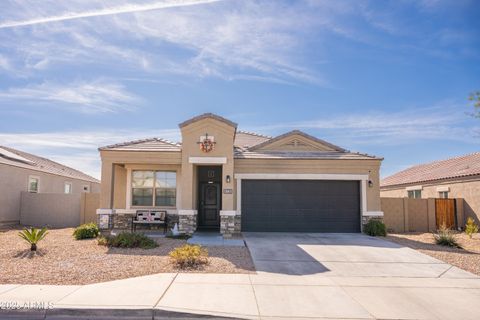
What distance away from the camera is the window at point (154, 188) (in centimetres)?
1565

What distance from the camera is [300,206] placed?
15.2 meters

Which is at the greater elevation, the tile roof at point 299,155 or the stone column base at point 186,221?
the tile roof at point 299,155

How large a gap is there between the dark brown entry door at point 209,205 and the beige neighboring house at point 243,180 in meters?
0.19

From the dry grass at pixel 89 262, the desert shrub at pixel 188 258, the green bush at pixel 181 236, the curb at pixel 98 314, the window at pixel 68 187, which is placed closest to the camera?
the curb at pixel 98 314

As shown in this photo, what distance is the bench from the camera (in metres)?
14.4

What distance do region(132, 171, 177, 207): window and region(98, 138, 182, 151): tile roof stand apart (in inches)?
53.2

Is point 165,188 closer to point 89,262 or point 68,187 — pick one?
point 89,262

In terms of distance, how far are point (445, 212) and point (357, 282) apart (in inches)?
535

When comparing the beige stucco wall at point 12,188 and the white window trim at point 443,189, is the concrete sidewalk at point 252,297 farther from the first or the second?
the white window trim at point 443,189

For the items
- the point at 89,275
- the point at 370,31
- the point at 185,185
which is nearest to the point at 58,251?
the point at 89,275

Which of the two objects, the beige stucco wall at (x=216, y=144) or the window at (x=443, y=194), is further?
Answer: the window at (x=443, y=194)

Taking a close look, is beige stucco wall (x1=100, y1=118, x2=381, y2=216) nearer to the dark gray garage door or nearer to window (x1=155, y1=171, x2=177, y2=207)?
window (x1=155, y1=171, x2=177, y2=207)

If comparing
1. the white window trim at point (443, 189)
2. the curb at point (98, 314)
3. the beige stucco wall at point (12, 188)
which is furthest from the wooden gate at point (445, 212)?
the beige stucco wall at point (12, 188)

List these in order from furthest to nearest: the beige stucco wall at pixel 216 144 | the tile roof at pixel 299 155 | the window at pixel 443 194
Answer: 1. the window at pixel 443 194
2. the tile roof at pixel 299 155
3. the beige stucco wall at pixel 216 144
